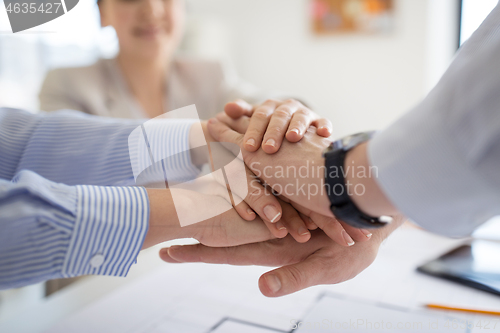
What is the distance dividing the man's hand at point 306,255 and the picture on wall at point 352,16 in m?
1.94

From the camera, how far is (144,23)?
1286 millimetres

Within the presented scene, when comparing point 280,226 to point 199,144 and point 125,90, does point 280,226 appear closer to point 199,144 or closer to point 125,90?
point 199,144

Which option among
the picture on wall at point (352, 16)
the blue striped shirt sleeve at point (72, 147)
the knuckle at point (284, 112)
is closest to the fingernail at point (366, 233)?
the knuckle at point (284, 112)

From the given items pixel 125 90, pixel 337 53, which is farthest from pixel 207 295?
pixel 337 53

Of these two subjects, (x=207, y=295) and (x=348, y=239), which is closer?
(x=348, y=239)

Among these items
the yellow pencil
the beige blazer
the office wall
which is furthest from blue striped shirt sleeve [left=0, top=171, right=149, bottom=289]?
the office wall

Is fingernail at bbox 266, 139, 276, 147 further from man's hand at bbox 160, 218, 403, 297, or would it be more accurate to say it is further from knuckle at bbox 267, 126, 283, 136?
man's hand at bbox 160, 218, 403, 297

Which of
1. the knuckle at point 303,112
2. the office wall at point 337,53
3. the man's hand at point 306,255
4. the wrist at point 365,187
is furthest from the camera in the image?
the office wall at point 337,53

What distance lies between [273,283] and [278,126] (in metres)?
0.25

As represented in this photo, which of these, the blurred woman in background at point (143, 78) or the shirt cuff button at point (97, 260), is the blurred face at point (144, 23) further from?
the shirt cuff button at point (97, 260)

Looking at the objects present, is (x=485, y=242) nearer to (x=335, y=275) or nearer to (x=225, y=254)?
(x=335, y=275)

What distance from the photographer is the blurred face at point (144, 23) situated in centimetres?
126

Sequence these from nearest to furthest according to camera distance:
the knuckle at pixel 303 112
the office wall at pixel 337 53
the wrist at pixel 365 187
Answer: the wrist at pixel 365 187, the knuckle at pixel 303 112, the office wall at pixel 337 53

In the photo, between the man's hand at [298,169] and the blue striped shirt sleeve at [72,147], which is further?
the blue striped shirt sleeve at [72,147]
